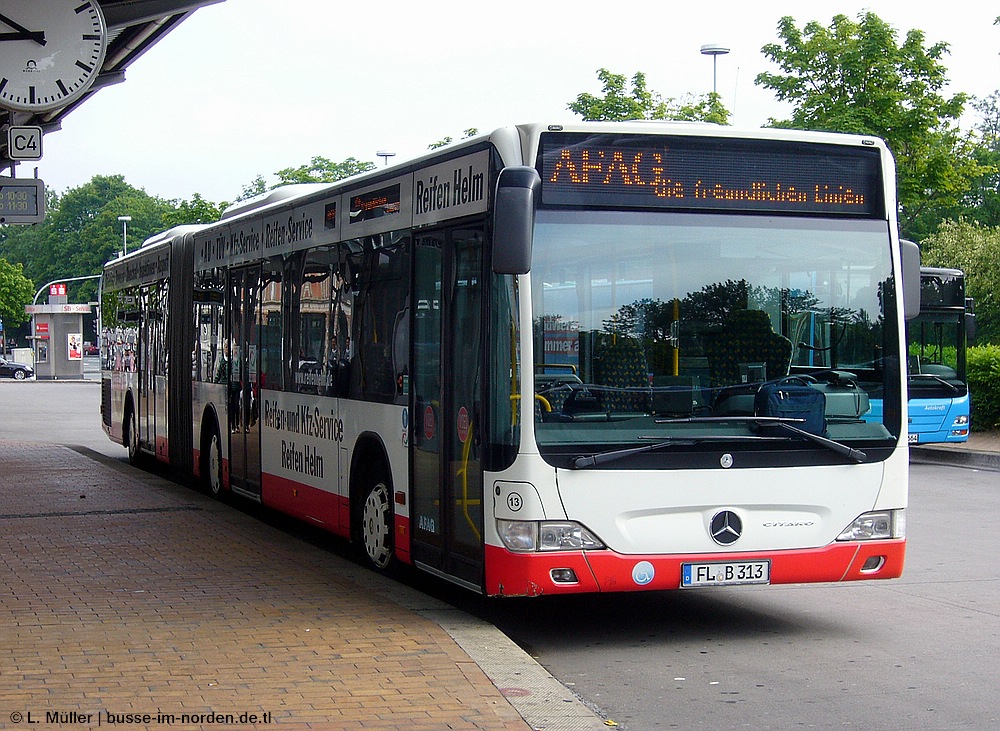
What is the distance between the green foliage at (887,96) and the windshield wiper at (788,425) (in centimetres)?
2349

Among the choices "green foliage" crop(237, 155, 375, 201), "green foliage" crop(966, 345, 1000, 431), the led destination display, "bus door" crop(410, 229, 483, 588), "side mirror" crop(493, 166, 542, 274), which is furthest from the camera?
"green foliage" crop(237, 155, 375, 201)

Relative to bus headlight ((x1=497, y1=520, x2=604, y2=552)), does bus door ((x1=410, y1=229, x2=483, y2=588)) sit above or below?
above

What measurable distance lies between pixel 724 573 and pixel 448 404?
6.18 ft

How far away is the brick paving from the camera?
6074 mm

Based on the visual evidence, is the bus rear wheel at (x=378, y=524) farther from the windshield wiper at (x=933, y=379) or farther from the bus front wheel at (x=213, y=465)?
the windshield wiper at (x=933, y=379)

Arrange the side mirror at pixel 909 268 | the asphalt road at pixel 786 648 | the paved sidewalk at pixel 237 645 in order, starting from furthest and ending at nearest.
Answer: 1. the side mirror at pixel 909 268
2. the asphalt road at pixel 786 648
3. the paved sidewalk at pixel 237 645

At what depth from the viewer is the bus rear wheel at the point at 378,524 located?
31.8 feet

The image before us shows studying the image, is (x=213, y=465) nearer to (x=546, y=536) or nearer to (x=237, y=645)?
(x=237, y=645)

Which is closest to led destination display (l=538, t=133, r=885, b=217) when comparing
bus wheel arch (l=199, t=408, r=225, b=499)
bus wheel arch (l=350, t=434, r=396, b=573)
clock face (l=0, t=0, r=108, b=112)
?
bus wheel arch (l=350, t=434, r=396, b=573)

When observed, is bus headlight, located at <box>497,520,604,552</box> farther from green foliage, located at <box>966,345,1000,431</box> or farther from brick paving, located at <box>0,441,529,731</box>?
green foliage, located at <box>966,345,1000,431</box>

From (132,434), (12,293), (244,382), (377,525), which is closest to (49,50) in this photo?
(244,382)

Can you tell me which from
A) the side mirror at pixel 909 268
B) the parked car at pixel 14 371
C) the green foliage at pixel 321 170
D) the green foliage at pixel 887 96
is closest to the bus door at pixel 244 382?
the side mirror at pixel 909 268

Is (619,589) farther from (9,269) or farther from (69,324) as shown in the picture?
(9,269)

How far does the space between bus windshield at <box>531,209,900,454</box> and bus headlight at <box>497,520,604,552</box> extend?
0.42 meters
